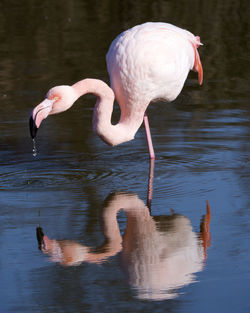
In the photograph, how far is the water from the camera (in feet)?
13.6

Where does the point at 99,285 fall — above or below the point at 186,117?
above

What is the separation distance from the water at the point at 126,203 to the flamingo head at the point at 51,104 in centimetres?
54

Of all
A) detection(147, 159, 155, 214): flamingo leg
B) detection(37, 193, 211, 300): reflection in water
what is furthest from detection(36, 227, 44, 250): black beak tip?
detection(147, 159, 155, 214): flamingo leg

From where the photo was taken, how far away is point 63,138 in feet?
23.6

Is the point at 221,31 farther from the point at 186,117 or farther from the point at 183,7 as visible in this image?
the point at 186,117

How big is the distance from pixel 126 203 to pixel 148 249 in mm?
919

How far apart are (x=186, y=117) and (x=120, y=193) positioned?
7.31 ft

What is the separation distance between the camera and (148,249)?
4688 millimetres

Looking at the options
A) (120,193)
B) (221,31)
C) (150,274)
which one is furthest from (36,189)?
(221,31)

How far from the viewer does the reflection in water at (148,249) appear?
425 cm

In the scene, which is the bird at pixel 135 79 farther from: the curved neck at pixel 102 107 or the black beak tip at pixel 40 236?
the black beak tip at pixel 40 236

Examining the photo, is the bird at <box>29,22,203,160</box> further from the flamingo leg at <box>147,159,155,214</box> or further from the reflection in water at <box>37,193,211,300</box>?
the reflection in water at <box>37,193,211,300</box>

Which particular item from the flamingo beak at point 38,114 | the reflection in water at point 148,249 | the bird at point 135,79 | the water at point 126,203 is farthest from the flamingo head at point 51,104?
the reflection in water at point 148,249

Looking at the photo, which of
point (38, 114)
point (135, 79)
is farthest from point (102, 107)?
point (38, 114)
